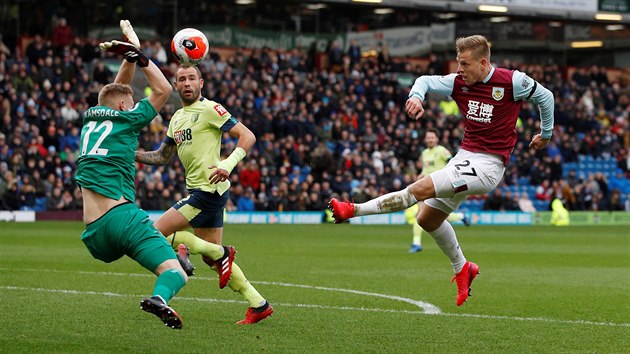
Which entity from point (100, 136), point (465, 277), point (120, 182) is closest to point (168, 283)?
point (120, 182)

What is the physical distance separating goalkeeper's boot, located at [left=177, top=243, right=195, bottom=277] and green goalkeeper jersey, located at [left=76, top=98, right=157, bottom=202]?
46.5 inches

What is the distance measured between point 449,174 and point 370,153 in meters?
30.8

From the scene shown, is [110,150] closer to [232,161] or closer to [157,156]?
[232,161]

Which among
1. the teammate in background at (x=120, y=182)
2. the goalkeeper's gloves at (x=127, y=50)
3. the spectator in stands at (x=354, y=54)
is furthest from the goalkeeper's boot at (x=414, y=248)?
the spectator in stands at (x=354, y=54)

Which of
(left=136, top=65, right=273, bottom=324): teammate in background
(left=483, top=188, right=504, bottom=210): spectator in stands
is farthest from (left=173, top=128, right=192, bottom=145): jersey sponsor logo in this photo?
(left=483, top=188, right=504, bottom=210): spectator in stands

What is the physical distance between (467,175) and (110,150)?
11.7 feet

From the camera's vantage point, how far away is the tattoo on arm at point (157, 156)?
35.2 feet

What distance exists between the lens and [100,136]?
888 centimetres

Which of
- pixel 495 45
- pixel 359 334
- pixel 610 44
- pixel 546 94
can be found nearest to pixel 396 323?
pixel 359 334

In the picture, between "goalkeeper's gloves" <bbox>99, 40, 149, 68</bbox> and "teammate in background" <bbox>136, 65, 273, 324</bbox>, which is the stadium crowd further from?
"goalkeeper's gloves" <bbox>99, 40, 149, 68</bbox>

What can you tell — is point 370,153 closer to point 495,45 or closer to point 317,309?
point 495,45

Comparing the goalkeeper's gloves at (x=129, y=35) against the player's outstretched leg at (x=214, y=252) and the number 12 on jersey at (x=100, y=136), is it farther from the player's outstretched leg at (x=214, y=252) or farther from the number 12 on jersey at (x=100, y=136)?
the player's outstretched leg at (x=214, y=252)

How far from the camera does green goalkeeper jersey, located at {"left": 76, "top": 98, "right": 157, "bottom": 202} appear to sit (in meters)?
8.81

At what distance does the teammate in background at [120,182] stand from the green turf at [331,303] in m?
0.79
